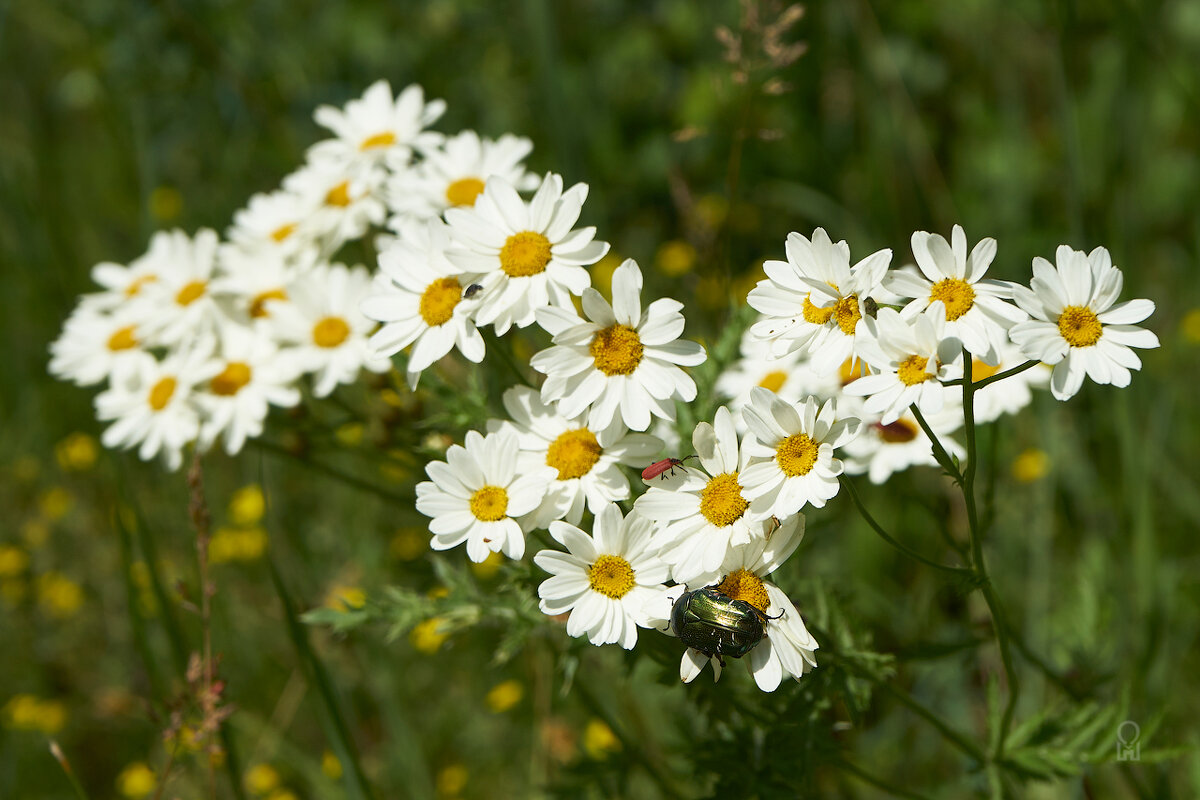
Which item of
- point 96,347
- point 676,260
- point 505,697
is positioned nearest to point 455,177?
point 96,347

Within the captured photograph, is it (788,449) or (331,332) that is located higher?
(331,332)

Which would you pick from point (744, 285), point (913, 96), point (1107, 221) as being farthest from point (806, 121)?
point (1107, 221)

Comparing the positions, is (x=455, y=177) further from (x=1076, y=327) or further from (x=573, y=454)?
(x=1076, y=327)

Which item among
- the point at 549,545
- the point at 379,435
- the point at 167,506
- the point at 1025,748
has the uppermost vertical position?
the point at 167,506

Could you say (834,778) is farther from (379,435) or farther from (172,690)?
(172,690)

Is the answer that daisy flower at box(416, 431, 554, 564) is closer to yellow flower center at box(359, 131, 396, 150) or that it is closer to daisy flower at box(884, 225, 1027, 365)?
daisy flower at box(884, 225, 1027, 365)

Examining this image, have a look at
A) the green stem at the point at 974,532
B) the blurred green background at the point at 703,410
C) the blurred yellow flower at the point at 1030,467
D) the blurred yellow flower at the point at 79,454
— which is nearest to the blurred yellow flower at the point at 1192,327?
the blurred green background at the point at 703,410

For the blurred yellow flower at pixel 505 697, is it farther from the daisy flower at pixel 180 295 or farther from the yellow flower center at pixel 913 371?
the yellow flower center at pixel 913 371
